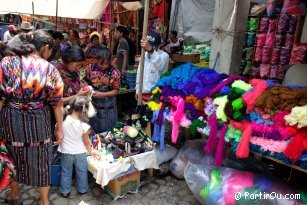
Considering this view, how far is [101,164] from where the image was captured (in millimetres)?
3281

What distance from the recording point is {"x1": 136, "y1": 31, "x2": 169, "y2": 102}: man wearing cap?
3951 millimetres

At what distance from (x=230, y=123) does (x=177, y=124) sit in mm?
784

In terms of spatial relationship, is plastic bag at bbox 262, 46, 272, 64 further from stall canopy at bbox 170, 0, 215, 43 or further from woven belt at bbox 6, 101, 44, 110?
woven belt at bbox 6, 101, 44, 110

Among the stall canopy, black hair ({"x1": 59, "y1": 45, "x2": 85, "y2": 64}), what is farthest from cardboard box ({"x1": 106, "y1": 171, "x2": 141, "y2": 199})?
the stall canopy

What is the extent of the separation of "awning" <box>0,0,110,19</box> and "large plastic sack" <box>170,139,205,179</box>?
12.9 feet

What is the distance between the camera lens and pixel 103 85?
157 inches

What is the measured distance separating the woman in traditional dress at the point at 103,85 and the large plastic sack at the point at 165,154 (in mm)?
865

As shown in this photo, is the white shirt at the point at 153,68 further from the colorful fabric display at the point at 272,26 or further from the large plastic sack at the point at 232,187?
the colorful fabric display at the point at 272,26

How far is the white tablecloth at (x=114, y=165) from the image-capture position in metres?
3.21

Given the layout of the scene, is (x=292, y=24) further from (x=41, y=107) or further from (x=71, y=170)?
(x=41, y=107)

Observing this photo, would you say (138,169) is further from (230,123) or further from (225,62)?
(225,62)

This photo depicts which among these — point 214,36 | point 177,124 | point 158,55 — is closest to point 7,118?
point 177,124

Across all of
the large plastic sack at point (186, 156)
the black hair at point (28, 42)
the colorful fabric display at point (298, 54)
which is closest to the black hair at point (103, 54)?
the black hair at point (28, 42)

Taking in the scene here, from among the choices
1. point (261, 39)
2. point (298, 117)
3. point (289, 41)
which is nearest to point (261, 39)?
point (261, 39)
